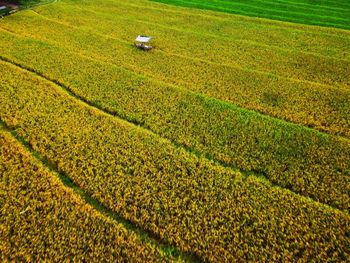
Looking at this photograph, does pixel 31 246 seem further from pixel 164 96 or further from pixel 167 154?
pixel 164 96

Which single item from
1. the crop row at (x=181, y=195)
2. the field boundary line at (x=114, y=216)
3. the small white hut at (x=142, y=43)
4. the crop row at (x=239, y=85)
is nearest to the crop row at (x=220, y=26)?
the small white hut at (x=142, y=43)

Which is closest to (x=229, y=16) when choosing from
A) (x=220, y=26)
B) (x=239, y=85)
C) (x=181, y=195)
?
(x=220, y=26)

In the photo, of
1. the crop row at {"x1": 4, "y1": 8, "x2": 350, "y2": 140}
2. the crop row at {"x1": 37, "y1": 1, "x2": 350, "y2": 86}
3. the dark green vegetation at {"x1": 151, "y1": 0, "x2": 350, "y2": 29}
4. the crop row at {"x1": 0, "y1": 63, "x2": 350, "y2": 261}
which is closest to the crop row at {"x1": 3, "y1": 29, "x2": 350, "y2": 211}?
the crop row at {"x1": 0, "y1": 63, "x2": 350, "y2": 261}

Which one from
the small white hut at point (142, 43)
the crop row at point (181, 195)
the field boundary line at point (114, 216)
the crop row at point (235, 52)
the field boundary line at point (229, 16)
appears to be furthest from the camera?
the field boundary line at point (229, 16)

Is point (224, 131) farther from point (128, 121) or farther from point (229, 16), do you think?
point (229, 16)

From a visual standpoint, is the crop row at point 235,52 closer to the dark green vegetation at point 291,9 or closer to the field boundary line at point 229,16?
the field boundary line at point 229,16
